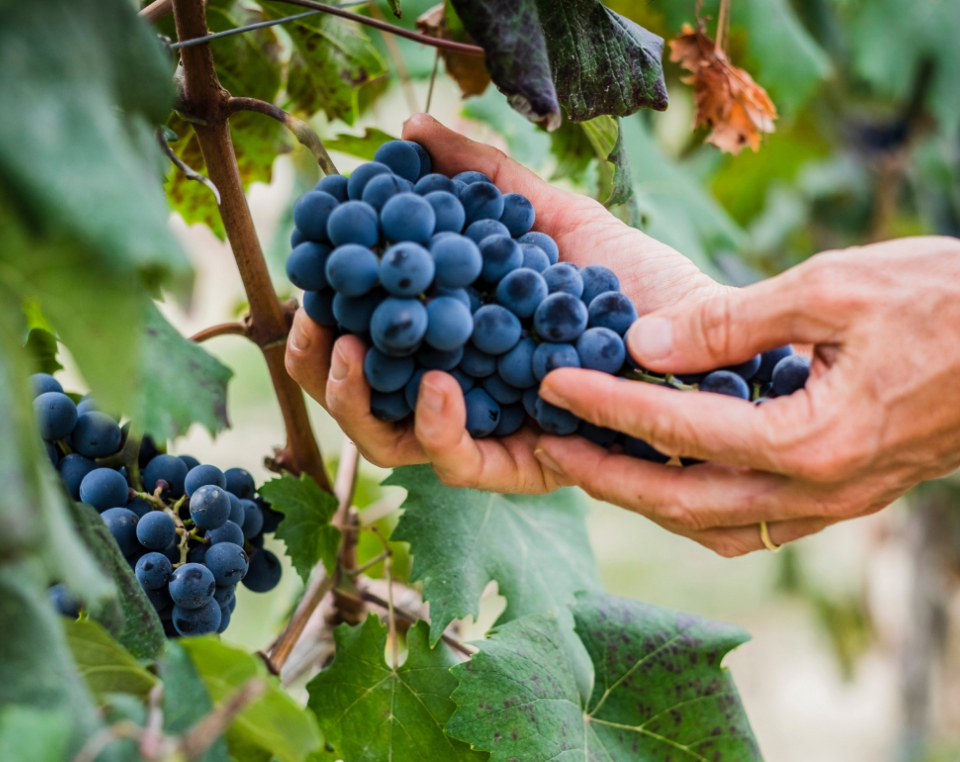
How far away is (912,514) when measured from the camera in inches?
104

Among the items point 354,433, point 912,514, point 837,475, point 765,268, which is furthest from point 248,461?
point 837,475

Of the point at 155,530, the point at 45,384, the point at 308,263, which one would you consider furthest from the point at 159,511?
the point at 308,263

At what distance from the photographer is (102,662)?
0.49m

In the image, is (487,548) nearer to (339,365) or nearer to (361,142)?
(339,365)

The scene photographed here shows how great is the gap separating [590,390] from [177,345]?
306 millimetres

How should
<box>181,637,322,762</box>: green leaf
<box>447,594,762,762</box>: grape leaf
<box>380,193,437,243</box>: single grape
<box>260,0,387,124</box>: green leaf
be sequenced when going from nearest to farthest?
1. <box>181,637,322,762</box>: green leaf
2. <box>380,193,437,243</box>: single grape
3. <box>447,594,762,762</box>: grape leaf
4. <box>260,0,387,124</box>: green leaf

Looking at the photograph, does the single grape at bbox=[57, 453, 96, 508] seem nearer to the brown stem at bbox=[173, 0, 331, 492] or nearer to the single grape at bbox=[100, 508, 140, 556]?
the single grape at bbox=[100, 508, 140, 556]

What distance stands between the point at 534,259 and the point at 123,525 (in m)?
0.40

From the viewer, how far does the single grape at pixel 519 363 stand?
59 cm

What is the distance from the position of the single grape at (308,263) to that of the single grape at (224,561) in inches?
9.7

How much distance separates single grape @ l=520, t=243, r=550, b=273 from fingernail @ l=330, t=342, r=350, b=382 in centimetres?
16

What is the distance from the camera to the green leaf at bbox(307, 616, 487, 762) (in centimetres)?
79

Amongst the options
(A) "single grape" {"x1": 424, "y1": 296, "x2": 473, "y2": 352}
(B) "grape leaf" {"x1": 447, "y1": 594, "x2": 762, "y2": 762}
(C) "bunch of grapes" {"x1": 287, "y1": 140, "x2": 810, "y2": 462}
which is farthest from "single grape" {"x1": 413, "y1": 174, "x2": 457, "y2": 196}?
(B) "grape leaf" {"x1": 447, "y1": 594, "x2": 762, "y2": 762}

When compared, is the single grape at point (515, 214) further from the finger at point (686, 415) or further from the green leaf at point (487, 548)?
the green leaf at point (487, 548)
